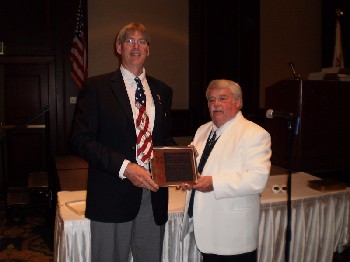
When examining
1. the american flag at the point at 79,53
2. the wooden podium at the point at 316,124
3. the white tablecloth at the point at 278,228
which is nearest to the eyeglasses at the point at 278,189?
the white tablecloth at the point at 278,228

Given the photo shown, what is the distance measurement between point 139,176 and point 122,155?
0.43 ft

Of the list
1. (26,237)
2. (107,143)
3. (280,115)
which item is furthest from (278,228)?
(26,237)

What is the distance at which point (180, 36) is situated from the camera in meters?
7.39

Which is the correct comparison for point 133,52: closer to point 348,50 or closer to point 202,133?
point 202,133

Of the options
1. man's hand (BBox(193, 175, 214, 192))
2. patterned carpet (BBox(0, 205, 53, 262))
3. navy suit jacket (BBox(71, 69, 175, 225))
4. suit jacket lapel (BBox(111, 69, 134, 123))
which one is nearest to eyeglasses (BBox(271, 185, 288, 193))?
man's hand (BBox(193, 175, 214, 192))

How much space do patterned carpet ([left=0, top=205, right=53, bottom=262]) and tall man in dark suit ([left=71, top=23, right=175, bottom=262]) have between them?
82.2 inches

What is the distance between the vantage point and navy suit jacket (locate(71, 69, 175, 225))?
1.91m

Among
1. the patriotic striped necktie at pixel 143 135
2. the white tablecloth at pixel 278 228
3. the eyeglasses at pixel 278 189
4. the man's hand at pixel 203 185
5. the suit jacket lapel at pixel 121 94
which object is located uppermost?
the suit jacket lapel at pixel 121 94

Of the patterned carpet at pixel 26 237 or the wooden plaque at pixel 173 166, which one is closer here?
the wooden plaque at pixel 173 166

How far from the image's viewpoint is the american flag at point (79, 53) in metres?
6.49

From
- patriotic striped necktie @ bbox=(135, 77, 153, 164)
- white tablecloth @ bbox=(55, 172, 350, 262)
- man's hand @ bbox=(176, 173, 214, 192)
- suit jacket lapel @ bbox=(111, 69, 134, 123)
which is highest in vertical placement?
suit jacket lapel @ bbox=(111, 69, 134, 123)

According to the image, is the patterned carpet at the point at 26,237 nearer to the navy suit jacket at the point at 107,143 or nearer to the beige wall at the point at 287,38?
the navy suit jacket at the point at 107,143

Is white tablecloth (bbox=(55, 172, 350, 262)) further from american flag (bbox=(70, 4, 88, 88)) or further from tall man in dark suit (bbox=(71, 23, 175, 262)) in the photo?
american flag (bbox=(70, 4, 88, 88))

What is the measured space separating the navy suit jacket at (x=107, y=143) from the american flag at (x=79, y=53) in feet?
15.5
